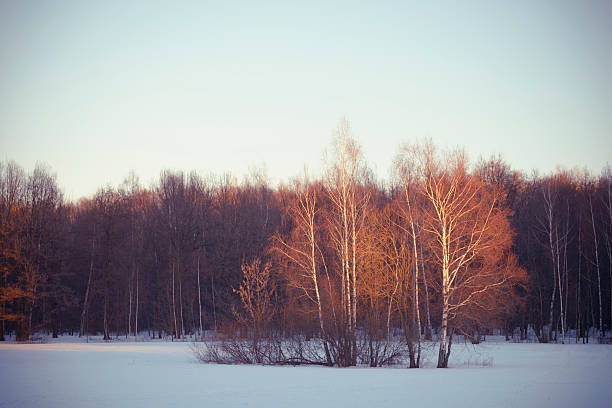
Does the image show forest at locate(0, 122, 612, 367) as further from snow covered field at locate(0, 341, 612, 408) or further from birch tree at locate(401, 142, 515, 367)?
snow covered field at locate(0, 341, 612, 408)

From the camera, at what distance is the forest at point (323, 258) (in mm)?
24656

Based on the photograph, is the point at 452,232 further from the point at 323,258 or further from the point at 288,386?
the point at 288,386

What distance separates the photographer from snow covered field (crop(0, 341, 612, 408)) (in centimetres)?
1248

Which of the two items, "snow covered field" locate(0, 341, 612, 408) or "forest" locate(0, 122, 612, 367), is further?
"forest" locate(0, 122, 612, 367)

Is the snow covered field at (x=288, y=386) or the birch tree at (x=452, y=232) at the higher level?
the birch tree at (x=452, y=232)

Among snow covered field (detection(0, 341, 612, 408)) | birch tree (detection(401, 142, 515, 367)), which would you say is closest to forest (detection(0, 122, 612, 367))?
birch tree (detection(401, 142, 515, 367))

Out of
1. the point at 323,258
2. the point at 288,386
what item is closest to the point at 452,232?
the point at 323,258

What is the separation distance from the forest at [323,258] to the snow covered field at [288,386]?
15.5ft

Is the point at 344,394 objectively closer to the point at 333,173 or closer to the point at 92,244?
the point at 333,173

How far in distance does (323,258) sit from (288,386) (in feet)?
42.2

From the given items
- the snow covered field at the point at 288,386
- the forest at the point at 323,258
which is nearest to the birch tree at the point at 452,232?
the forest at the point at 323,258

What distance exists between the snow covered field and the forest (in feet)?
15.5

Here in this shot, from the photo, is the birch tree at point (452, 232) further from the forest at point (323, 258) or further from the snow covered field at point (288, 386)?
the snow covered field at point (288, 386)

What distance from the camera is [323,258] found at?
2797 centimetres
